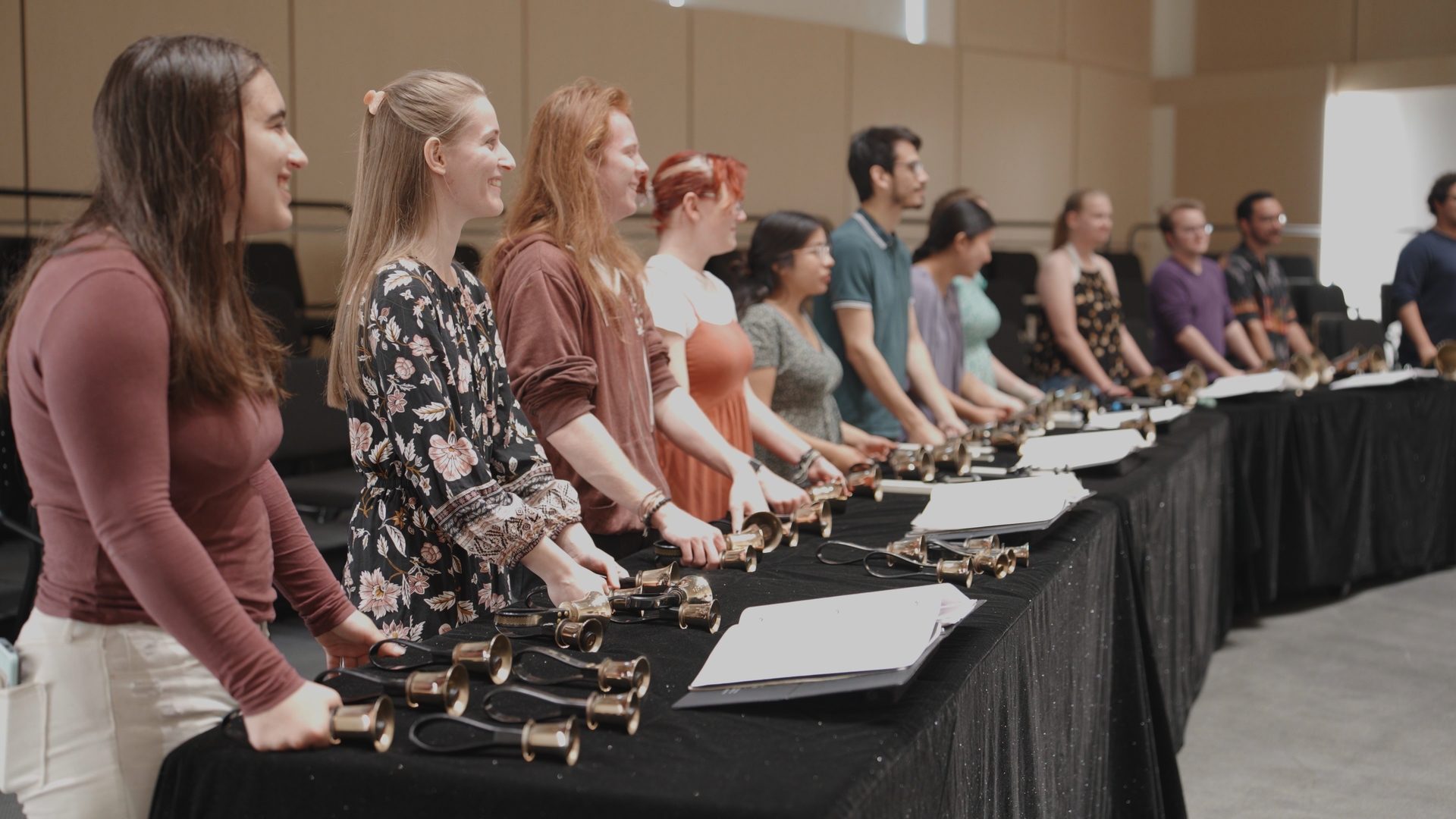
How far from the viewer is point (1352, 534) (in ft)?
15.0

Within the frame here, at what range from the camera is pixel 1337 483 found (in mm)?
4453

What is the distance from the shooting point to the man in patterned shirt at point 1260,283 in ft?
18.3

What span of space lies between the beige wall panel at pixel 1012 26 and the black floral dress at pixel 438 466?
26.9ft

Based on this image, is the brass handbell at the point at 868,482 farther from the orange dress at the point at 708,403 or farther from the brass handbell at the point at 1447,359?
the brass handbell at the point at 1447,359

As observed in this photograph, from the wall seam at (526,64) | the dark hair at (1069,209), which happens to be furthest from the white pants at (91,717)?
the wall seam at (526,64)

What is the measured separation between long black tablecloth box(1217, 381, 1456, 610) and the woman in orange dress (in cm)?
209

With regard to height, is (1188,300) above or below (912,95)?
below

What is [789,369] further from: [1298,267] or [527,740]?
[1298,267]

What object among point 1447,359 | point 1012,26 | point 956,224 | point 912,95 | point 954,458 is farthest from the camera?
point 1012,26

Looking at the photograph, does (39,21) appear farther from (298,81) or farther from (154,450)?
(154,450)

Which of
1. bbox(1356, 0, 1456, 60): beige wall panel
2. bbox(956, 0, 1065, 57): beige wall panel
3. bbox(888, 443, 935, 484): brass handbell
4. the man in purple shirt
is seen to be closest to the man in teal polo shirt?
bbox(888, 443, 935, 484): brass handbell

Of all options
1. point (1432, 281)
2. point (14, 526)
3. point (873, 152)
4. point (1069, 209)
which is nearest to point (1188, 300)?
point (1069, 209)

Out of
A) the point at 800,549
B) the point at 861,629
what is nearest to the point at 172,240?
the point at 861,629

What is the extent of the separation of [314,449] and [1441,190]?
196 inches
